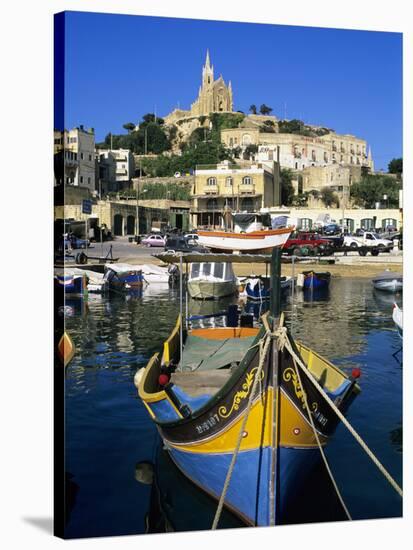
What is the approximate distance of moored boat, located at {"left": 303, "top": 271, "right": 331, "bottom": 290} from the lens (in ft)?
80.9

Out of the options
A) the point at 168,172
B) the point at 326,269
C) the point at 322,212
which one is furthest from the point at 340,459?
the point at 168,172

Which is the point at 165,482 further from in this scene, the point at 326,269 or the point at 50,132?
the point at 326,269

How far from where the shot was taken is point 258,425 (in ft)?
17.0

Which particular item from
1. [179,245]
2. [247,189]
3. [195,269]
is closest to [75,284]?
[195,269]

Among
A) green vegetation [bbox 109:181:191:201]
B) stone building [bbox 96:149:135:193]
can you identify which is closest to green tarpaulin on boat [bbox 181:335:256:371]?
green vegetation [bbox 109:181:191:201]

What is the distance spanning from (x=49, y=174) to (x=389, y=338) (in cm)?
1166

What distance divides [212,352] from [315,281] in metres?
16.8

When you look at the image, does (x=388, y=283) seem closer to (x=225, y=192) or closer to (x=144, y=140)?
(x=225, y=192)

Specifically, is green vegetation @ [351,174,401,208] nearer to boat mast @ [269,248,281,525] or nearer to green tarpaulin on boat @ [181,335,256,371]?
green tarpaulin on boat @ [181,335,256,371]

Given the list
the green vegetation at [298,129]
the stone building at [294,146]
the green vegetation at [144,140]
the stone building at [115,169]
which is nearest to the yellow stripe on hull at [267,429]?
the stone building at [115,169]

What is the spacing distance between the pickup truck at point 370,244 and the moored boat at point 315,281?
5.78m

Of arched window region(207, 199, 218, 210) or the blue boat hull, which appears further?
arched window region(207, 199, 218, 210)

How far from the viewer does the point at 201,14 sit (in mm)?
5207

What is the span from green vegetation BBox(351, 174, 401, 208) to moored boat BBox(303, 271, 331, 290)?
15656mm
